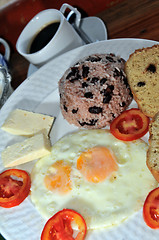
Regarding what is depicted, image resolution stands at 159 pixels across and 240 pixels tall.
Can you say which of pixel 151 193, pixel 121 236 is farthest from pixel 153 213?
pixel 121 236

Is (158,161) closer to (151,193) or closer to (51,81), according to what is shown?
(151,193)

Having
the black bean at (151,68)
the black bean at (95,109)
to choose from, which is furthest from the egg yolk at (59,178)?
the black bean at (151,68)

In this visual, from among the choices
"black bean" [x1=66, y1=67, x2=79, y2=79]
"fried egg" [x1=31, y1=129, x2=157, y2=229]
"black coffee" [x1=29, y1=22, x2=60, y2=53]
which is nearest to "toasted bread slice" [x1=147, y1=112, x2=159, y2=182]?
"fried egg" [x1=31, y1=129, x2=157, y2=229]

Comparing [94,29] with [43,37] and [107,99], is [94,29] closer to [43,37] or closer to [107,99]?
[43,37]

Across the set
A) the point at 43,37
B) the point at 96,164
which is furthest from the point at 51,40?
the point at 96,164

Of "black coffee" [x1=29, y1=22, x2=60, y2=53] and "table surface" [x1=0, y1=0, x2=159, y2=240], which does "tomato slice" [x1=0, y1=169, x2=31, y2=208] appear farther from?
"table surface" [x1=0, y1=0, x2=159, y2=240]

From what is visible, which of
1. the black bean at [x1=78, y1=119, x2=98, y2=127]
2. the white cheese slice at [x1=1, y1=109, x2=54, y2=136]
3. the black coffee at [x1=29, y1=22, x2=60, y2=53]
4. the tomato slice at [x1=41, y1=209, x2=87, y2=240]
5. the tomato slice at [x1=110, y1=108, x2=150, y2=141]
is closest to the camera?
the tomato slice at [x1=41, y1=209, x2=87, y2=240]
